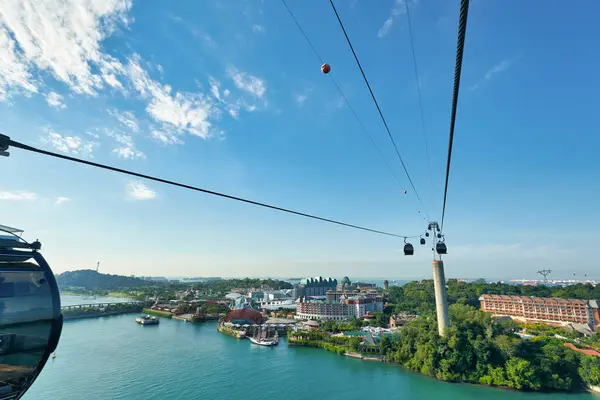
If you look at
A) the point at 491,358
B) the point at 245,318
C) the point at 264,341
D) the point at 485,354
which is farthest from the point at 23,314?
the point at 245,318

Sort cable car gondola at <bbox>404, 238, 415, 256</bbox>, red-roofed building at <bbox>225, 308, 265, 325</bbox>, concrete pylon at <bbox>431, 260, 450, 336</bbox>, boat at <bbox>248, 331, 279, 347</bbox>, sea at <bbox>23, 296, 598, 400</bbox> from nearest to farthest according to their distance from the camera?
cable car gondola at <bbox>404, 238, 415, 256</bbox> → sea at <bbox>23, 296, 598, 400</bbox> → concrete pylon at <bbox>431, 260, 450, 336</bbox> → boat at <bbox>248, 331, 279, 347</bbox> → red-roofed building at <bbox>225, 308, 265, 325</bbox>

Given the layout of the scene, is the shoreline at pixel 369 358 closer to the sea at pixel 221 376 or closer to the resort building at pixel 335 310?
the sea at pixel 221 376

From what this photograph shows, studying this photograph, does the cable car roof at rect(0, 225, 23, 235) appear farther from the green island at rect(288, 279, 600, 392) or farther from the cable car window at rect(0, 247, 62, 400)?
the green island at rect(288, 279, 600, 392)

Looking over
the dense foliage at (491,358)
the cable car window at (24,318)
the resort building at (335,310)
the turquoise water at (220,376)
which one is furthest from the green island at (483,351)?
the cable car window at (24,318)

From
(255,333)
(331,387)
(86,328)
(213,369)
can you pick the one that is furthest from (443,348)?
(86,328)

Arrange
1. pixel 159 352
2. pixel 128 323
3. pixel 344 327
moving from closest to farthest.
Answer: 1. pixel 159 352
2. pixel 344 327
3. pixel 128 323

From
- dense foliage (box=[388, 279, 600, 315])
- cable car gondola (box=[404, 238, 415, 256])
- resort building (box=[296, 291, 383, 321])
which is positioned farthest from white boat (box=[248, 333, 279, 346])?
cable car gondola (box=[404, 238, 415, 256])

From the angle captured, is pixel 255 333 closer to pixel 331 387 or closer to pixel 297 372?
pixel 297 372
